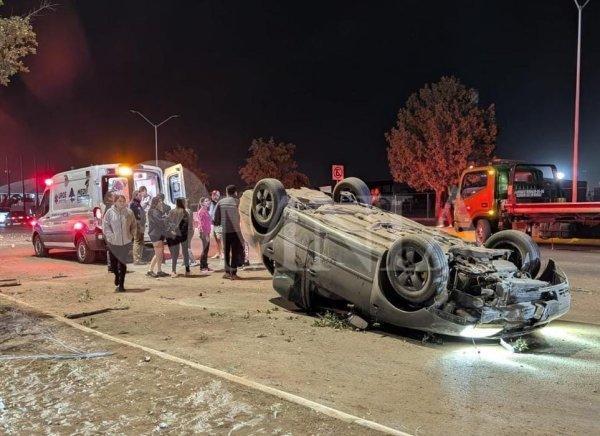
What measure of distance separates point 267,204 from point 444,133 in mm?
29256

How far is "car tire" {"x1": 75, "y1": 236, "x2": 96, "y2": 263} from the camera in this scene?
44.2ft

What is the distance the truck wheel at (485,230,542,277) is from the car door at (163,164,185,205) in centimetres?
930

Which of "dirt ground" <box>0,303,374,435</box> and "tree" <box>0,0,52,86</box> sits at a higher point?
"tree" <box>0,0,52,86</box>

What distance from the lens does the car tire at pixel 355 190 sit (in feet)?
26.7

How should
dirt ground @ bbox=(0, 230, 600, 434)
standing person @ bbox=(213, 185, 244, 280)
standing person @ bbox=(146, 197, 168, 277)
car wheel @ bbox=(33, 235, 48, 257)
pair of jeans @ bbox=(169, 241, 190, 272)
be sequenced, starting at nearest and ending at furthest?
dirt ground @ bbox=(0, 230, 600, 434) < standing person @ bbox=(213, 185, 244, 280) < standing person @ bbox=(146, 197, 168, 277) < pair of jeans @ bbox=(169, 241, 190, 272) < car wheel @ bbox=(33, 235, 48, 257)

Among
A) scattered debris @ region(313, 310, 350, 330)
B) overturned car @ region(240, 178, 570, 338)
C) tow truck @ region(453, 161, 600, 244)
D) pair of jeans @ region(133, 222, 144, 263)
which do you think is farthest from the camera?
tow truck @ region(453, 161, 600, 244)

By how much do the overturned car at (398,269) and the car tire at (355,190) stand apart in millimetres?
369

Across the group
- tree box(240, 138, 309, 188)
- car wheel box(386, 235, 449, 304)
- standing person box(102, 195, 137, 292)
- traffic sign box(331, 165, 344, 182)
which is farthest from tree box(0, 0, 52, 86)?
tree box(240, 138, 309, 188)

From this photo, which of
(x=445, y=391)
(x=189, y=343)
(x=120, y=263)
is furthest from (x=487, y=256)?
(x=120, y=263)

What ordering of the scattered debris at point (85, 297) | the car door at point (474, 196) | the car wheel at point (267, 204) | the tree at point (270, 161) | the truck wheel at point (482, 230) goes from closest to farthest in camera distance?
the car wheel at point (267, 204), the scattered debris at point (85, 297), the car door at point (474, 196), the truck wheel at point (482, 230), the tree at point (270, 161)

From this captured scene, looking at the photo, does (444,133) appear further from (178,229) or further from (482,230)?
(178,229)

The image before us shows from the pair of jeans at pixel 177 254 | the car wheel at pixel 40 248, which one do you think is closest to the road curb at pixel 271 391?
the pair of jeans at pixel 177 254

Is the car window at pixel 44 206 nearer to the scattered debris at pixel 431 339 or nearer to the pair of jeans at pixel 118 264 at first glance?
the pair of jeans at pixel 118 264

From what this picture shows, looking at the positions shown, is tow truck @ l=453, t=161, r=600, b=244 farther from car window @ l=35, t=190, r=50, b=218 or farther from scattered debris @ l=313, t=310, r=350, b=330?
car window @ l=35, t=190, r=50, b=218
